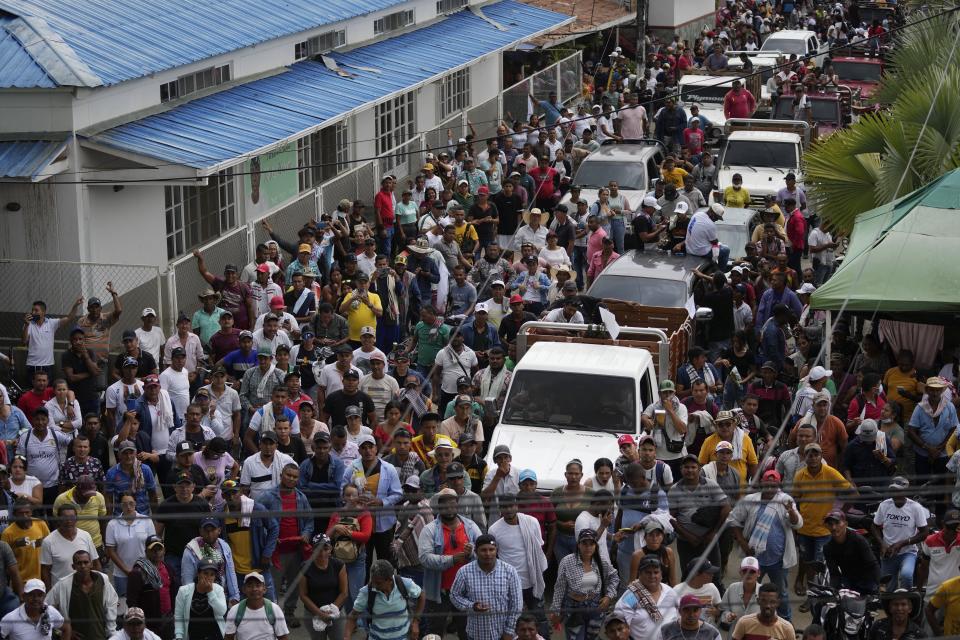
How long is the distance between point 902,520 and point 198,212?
1143cm

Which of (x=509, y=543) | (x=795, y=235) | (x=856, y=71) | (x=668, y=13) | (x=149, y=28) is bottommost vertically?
(x=668, y=13)

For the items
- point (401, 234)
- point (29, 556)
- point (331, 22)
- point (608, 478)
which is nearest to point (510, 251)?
point (401, 234)

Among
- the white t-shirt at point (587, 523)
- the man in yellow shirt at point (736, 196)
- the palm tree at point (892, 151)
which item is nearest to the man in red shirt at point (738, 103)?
the man in yellow shirt at point (736, 196)

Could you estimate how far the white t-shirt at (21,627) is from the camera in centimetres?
1038

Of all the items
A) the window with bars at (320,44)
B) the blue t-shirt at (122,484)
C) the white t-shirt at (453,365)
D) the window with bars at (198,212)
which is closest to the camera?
the blue t-shirt at (122,484)

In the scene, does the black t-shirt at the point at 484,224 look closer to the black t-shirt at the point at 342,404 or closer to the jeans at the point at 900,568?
the black t-shirt at the point at 342,404

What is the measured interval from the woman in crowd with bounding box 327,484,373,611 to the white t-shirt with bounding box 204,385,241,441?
2.46m

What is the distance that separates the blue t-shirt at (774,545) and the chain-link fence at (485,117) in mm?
18515

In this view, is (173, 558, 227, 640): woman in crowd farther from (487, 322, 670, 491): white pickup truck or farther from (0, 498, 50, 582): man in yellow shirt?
(487, 322, 670, 491): white pickup truck

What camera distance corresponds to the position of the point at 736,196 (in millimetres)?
23234

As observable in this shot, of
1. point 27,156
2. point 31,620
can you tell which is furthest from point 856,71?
point 31,620

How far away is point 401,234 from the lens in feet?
70.8

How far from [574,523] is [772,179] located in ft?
48.0

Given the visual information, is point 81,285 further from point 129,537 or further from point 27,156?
point 129,537
